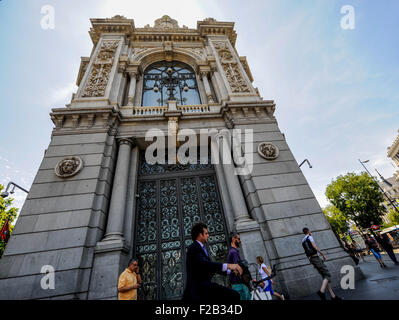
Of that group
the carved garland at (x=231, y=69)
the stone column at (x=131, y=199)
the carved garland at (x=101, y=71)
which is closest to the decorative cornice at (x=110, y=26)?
the carved garland at (x=101, y=71)

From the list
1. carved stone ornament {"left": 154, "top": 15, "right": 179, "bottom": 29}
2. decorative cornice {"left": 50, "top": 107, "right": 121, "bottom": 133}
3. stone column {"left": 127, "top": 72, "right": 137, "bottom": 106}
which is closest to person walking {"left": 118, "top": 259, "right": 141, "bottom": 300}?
decorative cornice {"left": 50, "top": 107, "right": 121, "bottom": 133}

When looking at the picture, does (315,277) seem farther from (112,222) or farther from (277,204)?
(112,222)

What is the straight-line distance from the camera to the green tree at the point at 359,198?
25.4 metres

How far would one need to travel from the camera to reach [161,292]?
22.0ft

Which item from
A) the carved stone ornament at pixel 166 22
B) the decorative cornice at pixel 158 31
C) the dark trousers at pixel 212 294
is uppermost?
A: the carved stone ornament at pixel 166 22

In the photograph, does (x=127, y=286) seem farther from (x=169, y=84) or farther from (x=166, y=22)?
(x=166, y=22)

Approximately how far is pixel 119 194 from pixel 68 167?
2.28 meters

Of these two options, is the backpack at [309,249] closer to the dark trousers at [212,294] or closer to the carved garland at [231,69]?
the dark trousers at [212,294]

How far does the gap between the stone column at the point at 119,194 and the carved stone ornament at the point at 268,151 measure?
6193 mm

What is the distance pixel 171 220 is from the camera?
8.15 metres

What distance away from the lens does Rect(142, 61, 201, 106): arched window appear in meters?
12.3
